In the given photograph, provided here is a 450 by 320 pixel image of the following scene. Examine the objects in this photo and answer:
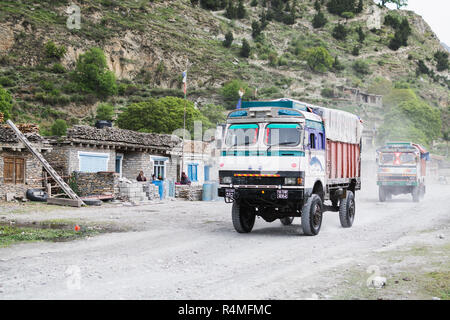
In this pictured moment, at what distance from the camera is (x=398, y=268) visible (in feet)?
29.8

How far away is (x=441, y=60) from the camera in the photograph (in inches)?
7224

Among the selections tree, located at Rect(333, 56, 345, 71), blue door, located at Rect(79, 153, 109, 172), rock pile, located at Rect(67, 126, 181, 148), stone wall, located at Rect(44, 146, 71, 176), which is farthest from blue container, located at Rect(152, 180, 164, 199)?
tree, located at Rect(333, 56, 345, 71)

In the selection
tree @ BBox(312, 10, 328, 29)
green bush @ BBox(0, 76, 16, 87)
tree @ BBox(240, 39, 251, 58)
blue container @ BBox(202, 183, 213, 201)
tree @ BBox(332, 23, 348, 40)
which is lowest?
blue container @ BBox(202, 183, 213, 201)

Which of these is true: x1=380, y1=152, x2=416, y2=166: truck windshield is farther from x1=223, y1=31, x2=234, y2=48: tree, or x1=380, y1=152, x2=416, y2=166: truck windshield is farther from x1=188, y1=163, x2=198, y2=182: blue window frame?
x1=223, y1=31, x2=234, y2=48: tree

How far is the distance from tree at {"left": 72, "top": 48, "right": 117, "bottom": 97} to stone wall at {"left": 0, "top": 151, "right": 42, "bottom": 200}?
257 ft

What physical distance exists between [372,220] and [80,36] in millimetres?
110660

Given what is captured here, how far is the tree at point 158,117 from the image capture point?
6250 cm

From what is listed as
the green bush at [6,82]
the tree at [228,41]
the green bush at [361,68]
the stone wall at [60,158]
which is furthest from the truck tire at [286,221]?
the green bush at [361,68]

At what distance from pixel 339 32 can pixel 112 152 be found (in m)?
164

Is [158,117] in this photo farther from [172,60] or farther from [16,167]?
[172,60]

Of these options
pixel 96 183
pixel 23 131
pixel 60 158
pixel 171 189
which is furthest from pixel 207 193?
pixel 23 131

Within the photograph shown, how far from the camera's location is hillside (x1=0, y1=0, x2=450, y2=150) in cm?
9856

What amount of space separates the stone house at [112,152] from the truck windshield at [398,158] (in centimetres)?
1454

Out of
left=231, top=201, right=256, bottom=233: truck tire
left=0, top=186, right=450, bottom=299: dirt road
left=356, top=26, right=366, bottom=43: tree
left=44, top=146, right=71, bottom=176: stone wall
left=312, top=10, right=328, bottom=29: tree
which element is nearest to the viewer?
left=0, top=186, right=450, bottom=299: dirt road
